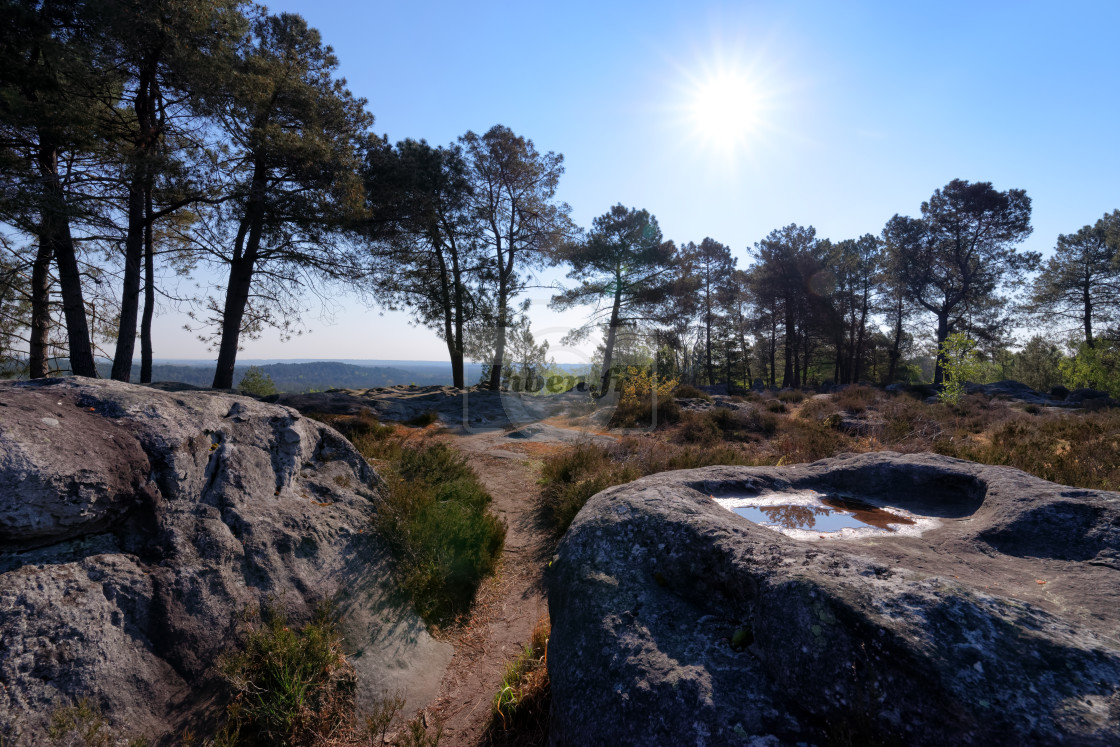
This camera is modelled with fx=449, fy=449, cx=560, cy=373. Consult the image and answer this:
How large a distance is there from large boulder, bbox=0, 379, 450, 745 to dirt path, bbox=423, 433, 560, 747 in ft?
0.69

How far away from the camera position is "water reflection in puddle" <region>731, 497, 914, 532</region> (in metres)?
3.35

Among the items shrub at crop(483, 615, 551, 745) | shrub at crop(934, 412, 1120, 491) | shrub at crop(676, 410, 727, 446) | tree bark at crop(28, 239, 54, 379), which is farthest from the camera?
shrub at crop(676, 410, 727, 446)

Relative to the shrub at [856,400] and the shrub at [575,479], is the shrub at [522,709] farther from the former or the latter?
the shrub at [856,400]

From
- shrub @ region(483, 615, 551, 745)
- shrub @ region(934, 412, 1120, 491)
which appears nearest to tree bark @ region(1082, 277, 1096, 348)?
shrub @ region(934, 412, 1120, 491)

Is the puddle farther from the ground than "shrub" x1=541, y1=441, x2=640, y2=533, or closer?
farther from the ground

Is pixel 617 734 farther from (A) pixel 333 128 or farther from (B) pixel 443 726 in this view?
(A) pixel 333 128

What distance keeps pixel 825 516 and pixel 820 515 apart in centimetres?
4

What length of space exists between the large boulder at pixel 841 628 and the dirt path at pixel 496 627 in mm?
1012

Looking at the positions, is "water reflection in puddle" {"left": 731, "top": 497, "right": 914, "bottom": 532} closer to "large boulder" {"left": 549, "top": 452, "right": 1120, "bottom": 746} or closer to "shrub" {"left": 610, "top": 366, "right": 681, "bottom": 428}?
"large boulder" {"left": 549, "top": 452, "right": 1120, "bottom": 746}


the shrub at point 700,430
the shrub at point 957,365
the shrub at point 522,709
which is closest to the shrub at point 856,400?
the shrub at point 957,365

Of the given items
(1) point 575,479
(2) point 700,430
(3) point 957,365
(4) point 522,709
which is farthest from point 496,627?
(3) point 957,365

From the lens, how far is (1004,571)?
2414mm

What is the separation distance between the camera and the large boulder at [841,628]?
1578mm

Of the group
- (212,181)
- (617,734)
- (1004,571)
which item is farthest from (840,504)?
(212,181)
